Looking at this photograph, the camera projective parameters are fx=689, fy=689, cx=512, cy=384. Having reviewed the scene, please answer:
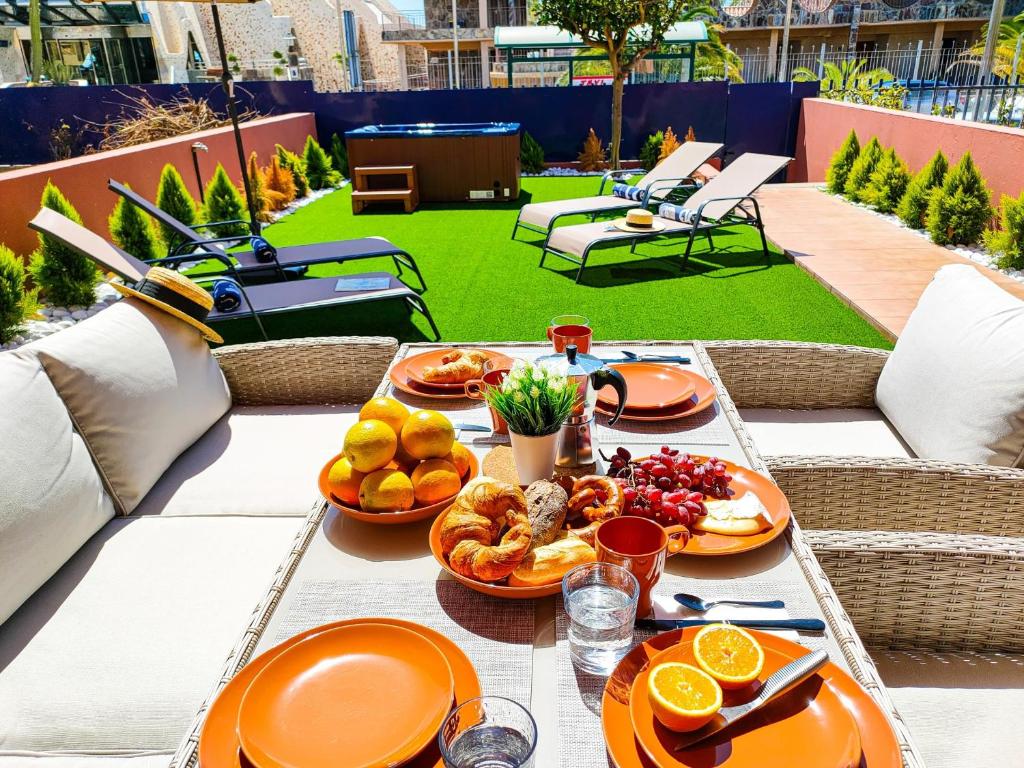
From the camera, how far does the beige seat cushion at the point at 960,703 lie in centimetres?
127

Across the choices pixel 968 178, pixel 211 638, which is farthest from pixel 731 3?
pixel 211 638

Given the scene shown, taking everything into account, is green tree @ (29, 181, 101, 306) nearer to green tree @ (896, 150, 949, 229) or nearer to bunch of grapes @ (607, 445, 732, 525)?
bunch of grapes @ (607, 445, 732, 525)

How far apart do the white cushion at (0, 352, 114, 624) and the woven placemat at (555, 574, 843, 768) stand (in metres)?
1.29

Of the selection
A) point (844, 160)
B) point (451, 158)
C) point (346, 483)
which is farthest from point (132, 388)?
point (844, 160)

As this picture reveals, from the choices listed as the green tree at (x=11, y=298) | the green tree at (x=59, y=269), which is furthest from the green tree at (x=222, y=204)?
the green tree at (x=11, y=298)

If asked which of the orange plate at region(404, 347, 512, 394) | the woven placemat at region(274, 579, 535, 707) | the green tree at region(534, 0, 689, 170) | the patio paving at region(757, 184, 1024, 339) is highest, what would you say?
the green tree at region(534, 0, 689, 170)

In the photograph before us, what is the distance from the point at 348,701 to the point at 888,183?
8901 mm

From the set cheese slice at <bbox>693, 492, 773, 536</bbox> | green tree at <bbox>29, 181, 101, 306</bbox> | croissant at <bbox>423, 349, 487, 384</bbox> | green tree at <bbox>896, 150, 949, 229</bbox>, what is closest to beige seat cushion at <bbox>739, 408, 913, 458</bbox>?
cheese slice at <bbox>693, 492, 773, 536</bbox>

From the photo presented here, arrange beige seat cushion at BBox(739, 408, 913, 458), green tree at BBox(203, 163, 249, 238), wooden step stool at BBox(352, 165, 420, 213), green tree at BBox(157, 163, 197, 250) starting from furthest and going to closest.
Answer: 1. wooden step stool at BBox(352, 165, 420, 213)
2. green tree at BBox(203, 163, 249, 238)
3. green tree at BBox(157, 163, 197, 250)
4. beige seat cushion at BBox(739, 408, 913, 458)

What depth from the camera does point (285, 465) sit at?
7.71 feet

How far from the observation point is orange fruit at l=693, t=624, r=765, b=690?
1011 mm

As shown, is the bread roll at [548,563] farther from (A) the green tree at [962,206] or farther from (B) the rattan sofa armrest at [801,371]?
(A) the green tree at [962,206]

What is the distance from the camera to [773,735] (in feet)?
3.23

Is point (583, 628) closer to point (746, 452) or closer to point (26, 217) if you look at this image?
point (746, 452)
